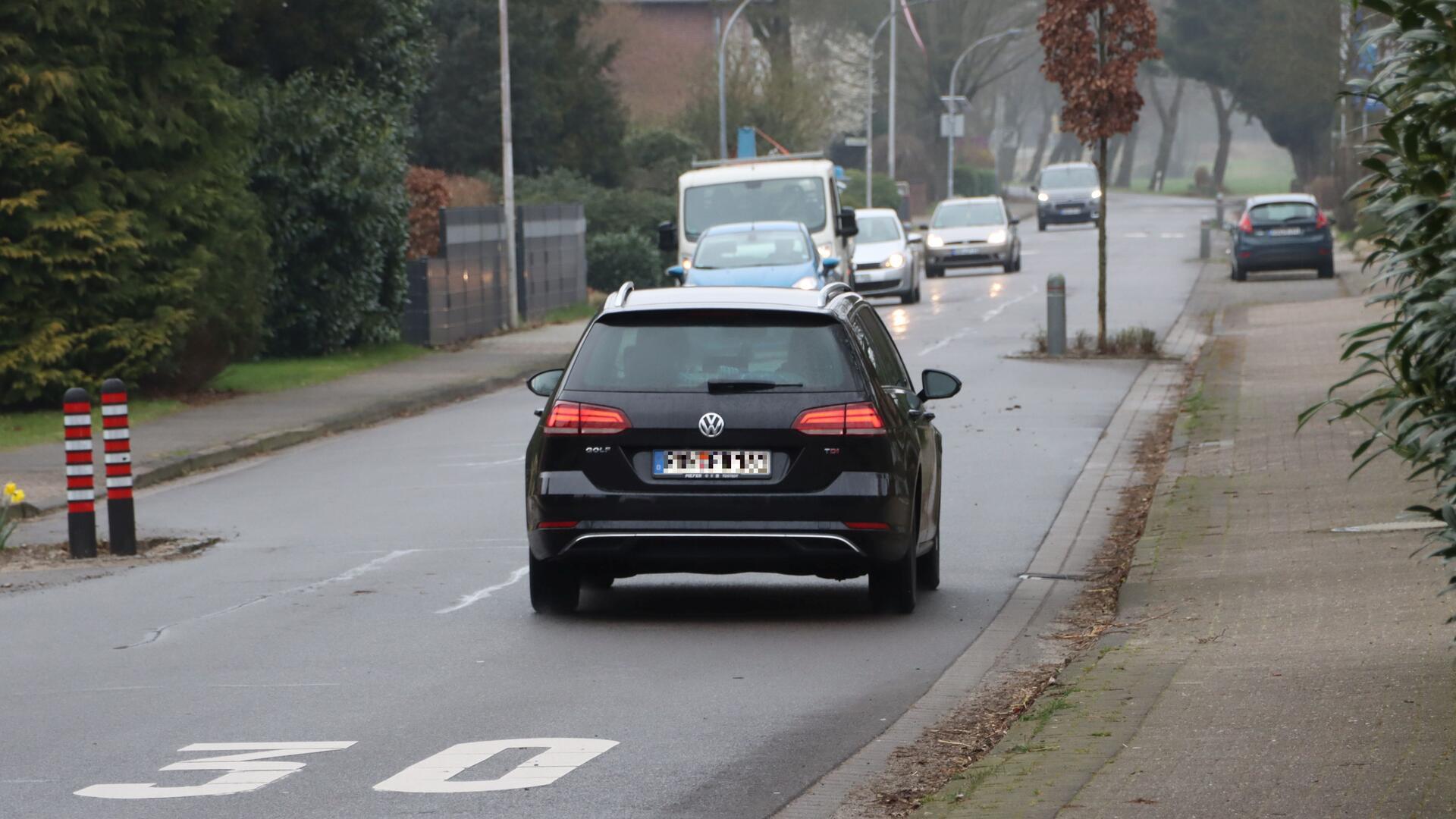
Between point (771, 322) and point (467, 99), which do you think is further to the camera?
point (467, 99)

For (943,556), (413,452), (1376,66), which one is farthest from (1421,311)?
(413,452)

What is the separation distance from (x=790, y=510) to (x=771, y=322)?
37.8 inches

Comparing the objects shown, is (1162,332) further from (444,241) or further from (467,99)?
(467,99)

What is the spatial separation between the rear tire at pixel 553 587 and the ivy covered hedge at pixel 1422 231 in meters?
4.76

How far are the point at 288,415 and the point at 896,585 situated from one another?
12.6m

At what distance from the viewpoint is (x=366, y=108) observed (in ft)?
98.3

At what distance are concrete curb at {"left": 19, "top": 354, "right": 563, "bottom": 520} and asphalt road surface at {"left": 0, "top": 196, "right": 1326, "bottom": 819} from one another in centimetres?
69

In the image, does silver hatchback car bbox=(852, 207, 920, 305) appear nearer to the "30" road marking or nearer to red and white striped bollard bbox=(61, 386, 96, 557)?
red and white striped bollard bbox=(61, 386, 96, 557)

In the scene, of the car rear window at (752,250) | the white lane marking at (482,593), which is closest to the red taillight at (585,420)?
the white lane marking at (482,593)

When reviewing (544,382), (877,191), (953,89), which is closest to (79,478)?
(544,382)

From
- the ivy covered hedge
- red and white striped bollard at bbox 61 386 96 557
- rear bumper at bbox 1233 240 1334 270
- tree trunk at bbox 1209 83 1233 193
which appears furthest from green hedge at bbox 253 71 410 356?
tree trunk at bbox 1209 83 1233 193

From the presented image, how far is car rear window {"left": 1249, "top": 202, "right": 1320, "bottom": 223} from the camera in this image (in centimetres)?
4275

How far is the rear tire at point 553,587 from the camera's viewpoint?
33.8 ft

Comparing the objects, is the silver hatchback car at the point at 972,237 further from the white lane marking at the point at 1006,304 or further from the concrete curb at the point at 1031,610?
the concrete curb at the point at 1031,610
